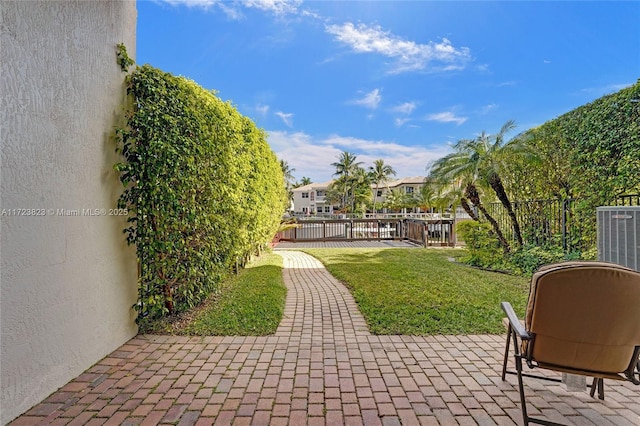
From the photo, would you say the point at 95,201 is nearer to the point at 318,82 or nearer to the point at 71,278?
the point at 71,278

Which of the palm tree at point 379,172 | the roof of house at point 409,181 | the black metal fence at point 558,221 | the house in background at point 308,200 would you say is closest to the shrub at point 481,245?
the black metal fence at point 558,221

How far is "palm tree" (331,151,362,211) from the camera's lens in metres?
45.7

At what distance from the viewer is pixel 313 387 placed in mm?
2361

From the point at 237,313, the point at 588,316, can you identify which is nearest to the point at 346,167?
the point at 237,313

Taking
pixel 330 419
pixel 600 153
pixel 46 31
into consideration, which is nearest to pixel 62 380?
pixel 330 419

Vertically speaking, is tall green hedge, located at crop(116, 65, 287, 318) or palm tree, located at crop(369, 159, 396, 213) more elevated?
palm tree, located at crop(369, 159, 396, 213)

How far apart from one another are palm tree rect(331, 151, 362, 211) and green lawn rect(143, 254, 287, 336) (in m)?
40.8

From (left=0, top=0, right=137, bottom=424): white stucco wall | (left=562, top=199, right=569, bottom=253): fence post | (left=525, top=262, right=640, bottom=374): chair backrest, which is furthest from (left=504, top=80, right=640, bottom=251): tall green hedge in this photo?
(left=0, top=0, right=137, bottom=424): white stucco wall

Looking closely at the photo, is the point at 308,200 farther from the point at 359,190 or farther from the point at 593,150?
the point at 593,150

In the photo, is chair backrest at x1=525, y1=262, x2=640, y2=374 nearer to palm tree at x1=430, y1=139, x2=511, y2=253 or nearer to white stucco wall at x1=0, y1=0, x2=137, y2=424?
white stucco wall at x1=0, y1=0, x2=137, y2=424

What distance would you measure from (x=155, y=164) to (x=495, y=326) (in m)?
4.28

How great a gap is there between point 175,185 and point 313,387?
249cm

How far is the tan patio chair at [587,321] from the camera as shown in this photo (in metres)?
1.73

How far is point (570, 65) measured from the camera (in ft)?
28.2
